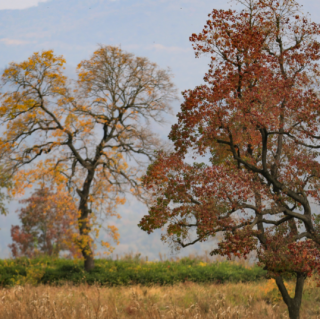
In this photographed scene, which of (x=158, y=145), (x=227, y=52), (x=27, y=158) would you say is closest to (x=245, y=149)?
(x=227, y=52)

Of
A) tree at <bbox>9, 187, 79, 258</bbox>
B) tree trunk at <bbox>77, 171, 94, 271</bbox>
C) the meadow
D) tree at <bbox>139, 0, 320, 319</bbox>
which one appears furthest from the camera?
tree at <bbox>9, 187, 79, 258</bbox>

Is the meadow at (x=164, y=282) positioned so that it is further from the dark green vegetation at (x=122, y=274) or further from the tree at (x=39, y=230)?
the tree at (x=39, y=230)

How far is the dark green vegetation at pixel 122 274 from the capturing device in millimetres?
16469

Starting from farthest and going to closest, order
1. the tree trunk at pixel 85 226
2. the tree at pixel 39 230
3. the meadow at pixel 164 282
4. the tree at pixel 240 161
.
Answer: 1. the tree at pixel 39 230
2. the tree trunk at pixel 85 226
3. the meadow at pixel 164 282
4. the tree at pixel 240 161

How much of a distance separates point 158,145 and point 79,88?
479cm

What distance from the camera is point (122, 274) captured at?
16703mm

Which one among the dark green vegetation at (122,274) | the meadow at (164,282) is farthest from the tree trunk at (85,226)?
the meadow at (164,282)

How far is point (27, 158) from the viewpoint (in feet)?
59.2

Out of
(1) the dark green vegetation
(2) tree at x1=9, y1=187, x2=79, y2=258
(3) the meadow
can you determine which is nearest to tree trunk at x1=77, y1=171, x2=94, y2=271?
(1) the dark green vegetation

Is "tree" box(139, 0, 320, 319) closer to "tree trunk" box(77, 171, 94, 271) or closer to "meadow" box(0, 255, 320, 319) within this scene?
"meadow" box(0, 255, 320, 319)

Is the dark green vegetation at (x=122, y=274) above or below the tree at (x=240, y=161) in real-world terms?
below

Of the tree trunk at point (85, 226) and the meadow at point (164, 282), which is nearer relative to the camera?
the meadow at point (164, 282)

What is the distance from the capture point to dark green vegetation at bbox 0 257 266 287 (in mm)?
16469

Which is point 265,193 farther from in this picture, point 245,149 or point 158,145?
point 158,145
